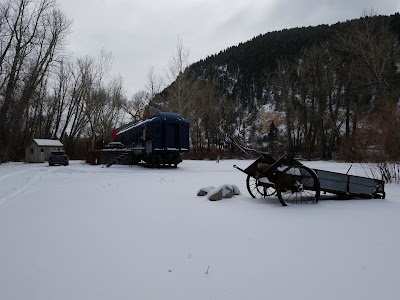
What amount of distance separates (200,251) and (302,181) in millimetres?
4079

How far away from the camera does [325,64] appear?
36.6 metres

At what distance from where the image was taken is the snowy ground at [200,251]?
3.18 meters

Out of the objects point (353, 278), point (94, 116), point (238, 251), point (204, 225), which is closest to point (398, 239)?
point (353, 278)

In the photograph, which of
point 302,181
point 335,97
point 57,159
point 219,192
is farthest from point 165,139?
point 335,97

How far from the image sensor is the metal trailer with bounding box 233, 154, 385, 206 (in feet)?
23.8

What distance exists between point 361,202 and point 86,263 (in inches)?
258

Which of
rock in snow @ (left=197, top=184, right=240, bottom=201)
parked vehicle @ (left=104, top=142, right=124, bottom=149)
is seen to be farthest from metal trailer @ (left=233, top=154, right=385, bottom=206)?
parked vehicle @ (left=104, top=142, right=124, bottom=149)

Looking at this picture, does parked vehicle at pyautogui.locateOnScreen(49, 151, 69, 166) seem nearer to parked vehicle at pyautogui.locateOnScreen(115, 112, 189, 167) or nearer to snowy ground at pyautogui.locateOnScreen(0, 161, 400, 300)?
parked vehicle at pyautogui.locateOnScreen(115, 112, 189, 167)

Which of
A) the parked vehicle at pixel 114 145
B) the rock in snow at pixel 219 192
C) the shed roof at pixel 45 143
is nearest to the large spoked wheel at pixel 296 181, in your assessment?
the rock in snow at pixel 219 192

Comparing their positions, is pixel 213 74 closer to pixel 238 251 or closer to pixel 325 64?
pixel 325 64

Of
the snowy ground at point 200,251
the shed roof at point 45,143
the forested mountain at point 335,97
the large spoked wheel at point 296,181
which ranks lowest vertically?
the snowy ground at point 200,251

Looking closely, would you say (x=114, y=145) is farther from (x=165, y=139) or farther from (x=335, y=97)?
(x=335, y=97)

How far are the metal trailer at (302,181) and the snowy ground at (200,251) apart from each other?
47cm

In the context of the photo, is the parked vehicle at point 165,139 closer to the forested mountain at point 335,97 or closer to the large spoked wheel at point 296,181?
the forested mountain at point 335,97
